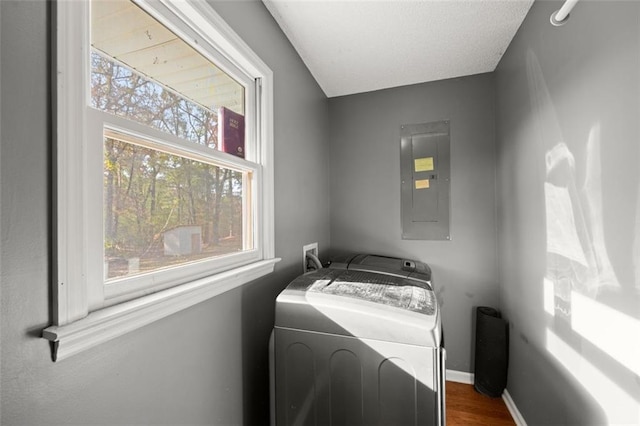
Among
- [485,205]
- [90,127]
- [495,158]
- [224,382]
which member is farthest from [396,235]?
[90,127]

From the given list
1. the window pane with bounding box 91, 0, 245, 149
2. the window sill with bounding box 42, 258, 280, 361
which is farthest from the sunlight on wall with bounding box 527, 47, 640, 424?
the window pane with bounding box 91, 0, 245, 149

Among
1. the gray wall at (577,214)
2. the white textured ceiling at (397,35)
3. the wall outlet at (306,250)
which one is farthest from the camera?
the wall outlet at (306,250)

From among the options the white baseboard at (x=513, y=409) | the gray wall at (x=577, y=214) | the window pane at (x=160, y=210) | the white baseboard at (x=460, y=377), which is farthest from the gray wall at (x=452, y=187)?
the window pane at (x=160, y=210)

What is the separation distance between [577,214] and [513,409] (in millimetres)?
1441

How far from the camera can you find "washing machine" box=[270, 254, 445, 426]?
3.18 feet

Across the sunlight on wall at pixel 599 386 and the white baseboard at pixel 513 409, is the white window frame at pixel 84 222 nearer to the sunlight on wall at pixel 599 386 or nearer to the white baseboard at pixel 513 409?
the sunlight on wall at pixel 599 386

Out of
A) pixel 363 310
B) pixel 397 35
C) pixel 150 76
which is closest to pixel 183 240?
pixel 150 76

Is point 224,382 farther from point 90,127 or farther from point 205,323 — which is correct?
point 90,127

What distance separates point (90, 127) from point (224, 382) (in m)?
1.02

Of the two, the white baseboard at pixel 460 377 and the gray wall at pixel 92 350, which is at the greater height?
the gray wall at pixel 92 350

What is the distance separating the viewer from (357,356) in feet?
3.43

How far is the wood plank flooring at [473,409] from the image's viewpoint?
5.69ft

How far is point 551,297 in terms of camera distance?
1331 mm

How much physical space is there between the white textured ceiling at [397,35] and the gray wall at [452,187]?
0.22 metres
